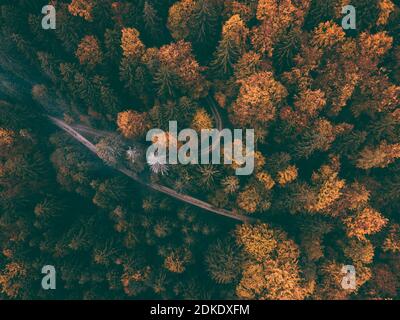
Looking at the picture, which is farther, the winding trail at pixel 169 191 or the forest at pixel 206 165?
the winding trail at pixel 169 191

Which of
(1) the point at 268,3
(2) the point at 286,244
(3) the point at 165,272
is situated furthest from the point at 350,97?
(3) the point at 165,272

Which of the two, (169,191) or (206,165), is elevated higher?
(206,165)

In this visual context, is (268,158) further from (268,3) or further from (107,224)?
(107,224)

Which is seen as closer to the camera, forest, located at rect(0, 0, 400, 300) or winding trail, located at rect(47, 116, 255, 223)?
forest, located at rect(0, 0, 400, 300)

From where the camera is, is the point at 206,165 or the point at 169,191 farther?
the point at 169,191

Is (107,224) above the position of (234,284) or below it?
above
